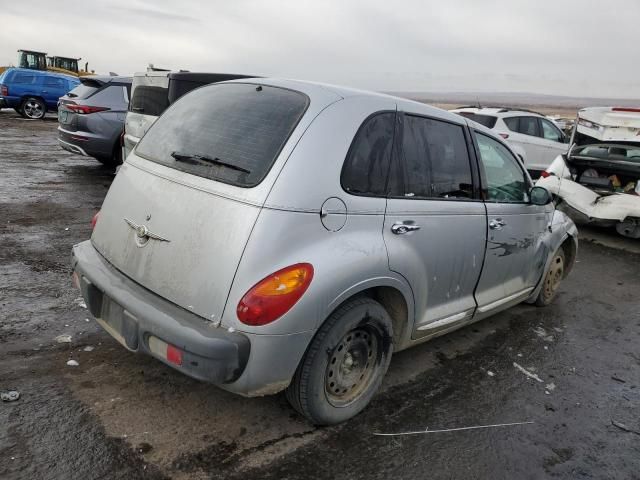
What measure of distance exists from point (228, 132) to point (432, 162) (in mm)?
1332

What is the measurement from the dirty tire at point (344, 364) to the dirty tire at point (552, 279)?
8.46 ft

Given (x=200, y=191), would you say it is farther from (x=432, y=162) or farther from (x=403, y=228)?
(x=432, y=162)

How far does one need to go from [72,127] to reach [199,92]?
23.1 ft

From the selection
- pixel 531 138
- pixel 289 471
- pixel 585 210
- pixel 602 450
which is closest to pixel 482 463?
pixel 602 450

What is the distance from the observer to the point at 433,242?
10.5 feet

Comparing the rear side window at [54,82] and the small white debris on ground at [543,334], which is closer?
the small white debris on ground at [543,334]

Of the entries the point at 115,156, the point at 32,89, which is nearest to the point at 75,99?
the point at 115,156

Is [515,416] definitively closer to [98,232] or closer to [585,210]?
[98,232]

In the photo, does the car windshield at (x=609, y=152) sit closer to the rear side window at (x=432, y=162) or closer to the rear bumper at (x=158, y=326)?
the rear side window at (x=432, y=162)

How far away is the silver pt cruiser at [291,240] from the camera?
242 cm

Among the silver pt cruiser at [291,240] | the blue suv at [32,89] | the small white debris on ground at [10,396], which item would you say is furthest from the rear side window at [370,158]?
the blue suv at [32,89]

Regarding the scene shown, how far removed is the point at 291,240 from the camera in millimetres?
2457

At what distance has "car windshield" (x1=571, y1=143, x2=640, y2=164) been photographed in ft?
25.8

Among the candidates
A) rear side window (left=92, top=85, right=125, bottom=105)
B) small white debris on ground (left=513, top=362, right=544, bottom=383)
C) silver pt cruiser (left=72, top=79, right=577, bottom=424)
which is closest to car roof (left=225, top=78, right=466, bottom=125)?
silver pt cruiser (left=72, top=79, right=577, bottom=424)
